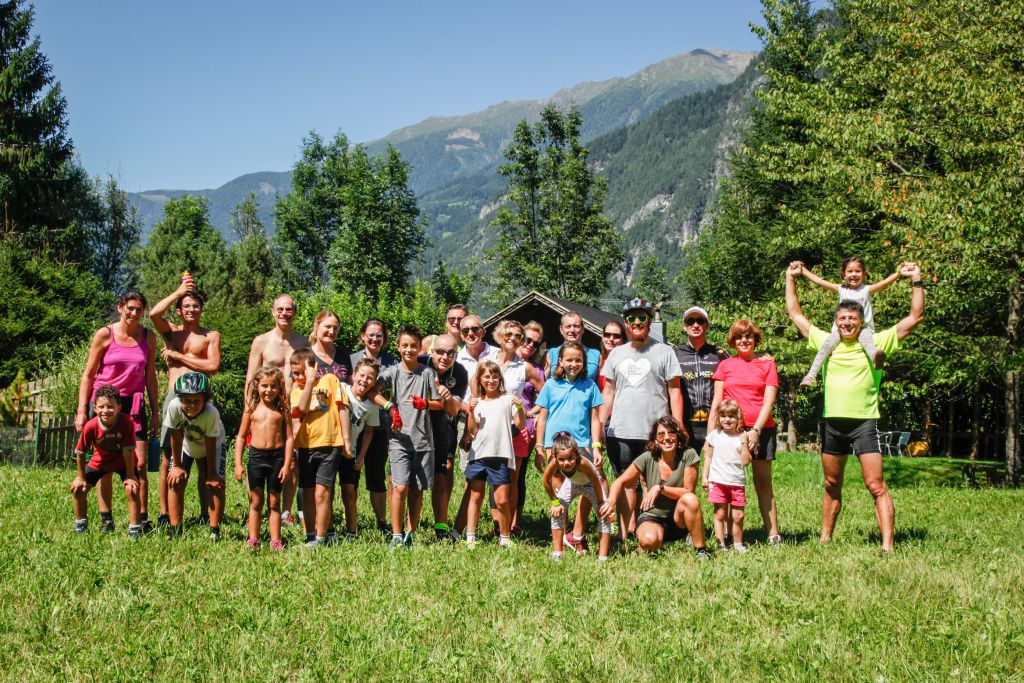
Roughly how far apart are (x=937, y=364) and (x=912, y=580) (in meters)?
12.1

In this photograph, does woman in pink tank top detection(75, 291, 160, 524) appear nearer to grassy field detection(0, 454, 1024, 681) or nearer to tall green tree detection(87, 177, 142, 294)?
grassy field detection(0, 454, 1024, 681)

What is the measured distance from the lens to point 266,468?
23.3 feet

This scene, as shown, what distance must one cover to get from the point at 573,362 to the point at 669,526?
174 cm

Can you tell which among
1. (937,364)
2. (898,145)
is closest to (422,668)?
(937,364)

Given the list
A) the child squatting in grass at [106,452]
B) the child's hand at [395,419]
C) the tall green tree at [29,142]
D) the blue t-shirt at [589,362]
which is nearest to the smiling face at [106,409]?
the child squatting in grass at [106,452]

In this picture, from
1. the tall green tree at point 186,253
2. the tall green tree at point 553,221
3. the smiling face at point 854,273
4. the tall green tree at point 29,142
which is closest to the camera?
the smiling face at point 854,273

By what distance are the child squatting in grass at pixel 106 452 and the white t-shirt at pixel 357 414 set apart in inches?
75.5

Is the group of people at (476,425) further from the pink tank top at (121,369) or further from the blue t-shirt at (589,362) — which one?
the blue t-shirt at (589,362)

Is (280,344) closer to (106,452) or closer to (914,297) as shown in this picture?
(106,452)

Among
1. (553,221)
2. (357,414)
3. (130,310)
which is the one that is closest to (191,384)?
(130,310)

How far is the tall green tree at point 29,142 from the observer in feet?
115

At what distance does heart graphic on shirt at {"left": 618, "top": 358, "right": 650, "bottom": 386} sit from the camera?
7605 millimetres

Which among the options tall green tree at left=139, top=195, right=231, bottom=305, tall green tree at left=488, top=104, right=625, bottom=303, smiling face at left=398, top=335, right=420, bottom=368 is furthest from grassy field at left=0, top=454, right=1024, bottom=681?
tall green tree at left=139, top=195, right=231, bottom=305

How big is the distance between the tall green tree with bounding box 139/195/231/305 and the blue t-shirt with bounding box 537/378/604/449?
149 ft
